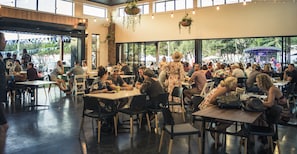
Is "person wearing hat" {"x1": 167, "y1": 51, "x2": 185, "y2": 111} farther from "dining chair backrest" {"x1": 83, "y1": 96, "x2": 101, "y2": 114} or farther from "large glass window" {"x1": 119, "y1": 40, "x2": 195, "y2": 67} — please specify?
"large glass window" {"x1": 119, "y1": 40, "x2": 195, "y2": 67}

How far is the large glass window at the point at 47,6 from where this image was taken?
12.2 m

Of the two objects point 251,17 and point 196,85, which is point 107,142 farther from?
point 251,17

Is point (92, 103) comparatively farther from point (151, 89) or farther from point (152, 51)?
point (152, 51)

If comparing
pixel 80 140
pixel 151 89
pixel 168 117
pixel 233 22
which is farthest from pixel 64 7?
pixel 168 117

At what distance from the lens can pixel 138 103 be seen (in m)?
4.88

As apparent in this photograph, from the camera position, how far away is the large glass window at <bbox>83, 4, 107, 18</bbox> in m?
14.3

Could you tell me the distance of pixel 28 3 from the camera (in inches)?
461

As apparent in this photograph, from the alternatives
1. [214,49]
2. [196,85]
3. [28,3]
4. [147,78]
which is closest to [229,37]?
[214,49]

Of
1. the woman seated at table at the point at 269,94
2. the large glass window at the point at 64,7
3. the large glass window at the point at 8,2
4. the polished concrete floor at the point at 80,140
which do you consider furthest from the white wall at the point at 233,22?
the woman seated at table at the point at 269,94

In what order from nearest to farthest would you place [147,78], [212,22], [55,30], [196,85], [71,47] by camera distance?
[147,78] → [196,85] → [212,22] → [55,30] → [71,47]

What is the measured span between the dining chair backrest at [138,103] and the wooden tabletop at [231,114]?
1505mm

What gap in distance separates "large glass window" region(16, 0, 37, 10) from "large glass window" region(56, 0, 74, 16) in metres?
1.20

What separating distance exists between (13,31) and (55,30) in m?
2.17

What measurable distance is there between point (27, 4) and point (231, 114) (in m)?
11.0
